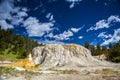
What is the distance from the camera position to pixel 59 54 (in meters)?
48.1

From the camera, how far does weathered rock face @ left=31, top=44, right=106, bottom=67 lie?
4609 cm

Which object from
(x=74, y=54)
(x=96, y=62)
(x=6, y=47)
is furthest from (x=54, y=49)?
(x=6, y=47)

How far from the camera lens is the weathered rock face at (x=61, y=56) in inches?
1815

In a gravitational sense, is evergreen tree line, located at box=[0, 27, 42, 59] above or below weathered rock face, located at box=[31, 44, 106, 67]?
above

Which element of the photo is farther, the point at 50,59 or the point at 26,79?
the point at 50,59

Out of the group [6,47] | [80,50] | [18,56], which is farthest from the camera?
[6,47]

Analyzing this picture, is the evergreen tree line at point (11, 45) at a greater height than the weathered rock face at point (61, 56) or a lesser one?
greater

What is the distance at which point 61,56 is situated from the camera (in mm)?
47844

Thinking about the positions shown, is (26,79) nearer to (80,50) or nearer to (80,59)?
(80,59)

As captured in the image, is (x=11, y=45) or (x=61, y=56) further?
(x=11, y=45)

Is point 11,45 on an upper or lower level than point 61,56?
upper

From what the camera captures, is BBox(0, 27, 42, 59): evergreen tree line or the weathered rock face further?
BBox(0, 27, 42, 59): evergreen tree line

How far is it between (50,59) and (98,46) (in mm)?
94266

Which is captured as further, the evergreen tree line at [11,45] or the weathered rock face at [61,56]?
the evergreen tree line at [11,45]
